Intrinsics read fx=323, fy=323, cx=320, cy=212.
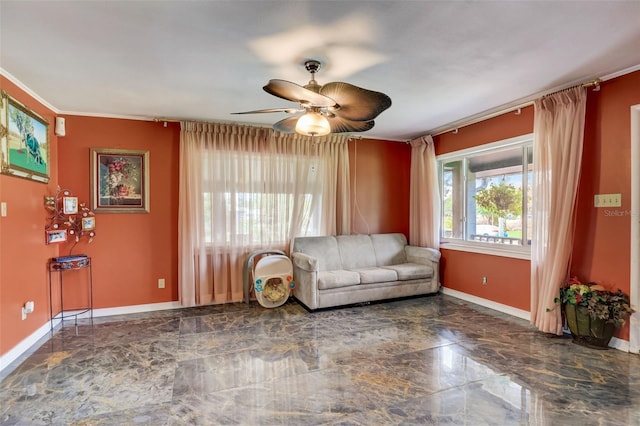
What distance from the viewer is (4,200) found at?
2.66 metres

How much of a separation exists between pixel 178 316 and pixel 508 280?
13.2ft

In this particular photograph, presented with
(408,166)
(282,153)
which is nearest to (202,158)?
(282,153)

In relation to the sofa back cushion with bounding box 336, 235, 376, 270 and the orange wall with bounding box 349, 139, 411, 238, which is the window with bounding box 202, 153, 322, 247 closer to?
the sofa back cushion with bounding box 336, 235, 376, 270

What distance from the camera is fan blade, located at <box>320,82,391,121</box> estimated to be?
2.12 m

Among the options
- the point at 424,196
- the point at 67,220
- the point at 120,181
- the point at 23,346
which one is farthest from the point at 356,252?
the point at 23,346

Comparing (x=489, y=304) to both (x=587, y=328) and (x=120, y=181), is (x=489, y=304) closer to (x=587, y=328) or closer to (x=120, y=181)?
(x=587, y=328)

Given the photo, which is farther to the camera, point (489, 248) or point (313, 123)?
point (489, 248)

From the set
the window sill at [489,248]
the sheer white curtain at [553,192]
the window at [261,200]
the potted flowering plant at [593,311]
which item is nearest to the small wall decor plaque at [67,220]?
the window at [261,200]

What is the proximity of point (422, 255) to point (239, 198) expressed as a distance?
2764 millimetres

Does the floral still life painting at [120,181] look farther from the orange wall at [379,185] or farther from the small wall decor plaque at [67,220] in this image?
the orange wall at [379,185]

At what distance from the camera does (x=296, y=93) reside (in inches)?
82.9

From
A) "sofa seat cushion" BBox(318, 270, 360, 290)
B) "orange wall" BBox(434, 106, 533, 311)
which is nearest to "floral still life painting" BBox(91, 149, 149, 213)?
"sofa seat cushion" BBox(318, 270, 360, 290)

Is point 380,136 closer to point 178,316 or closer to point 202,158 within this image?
point 202,158

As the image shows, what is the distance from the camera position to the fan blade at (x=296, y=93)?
198 centimetres
